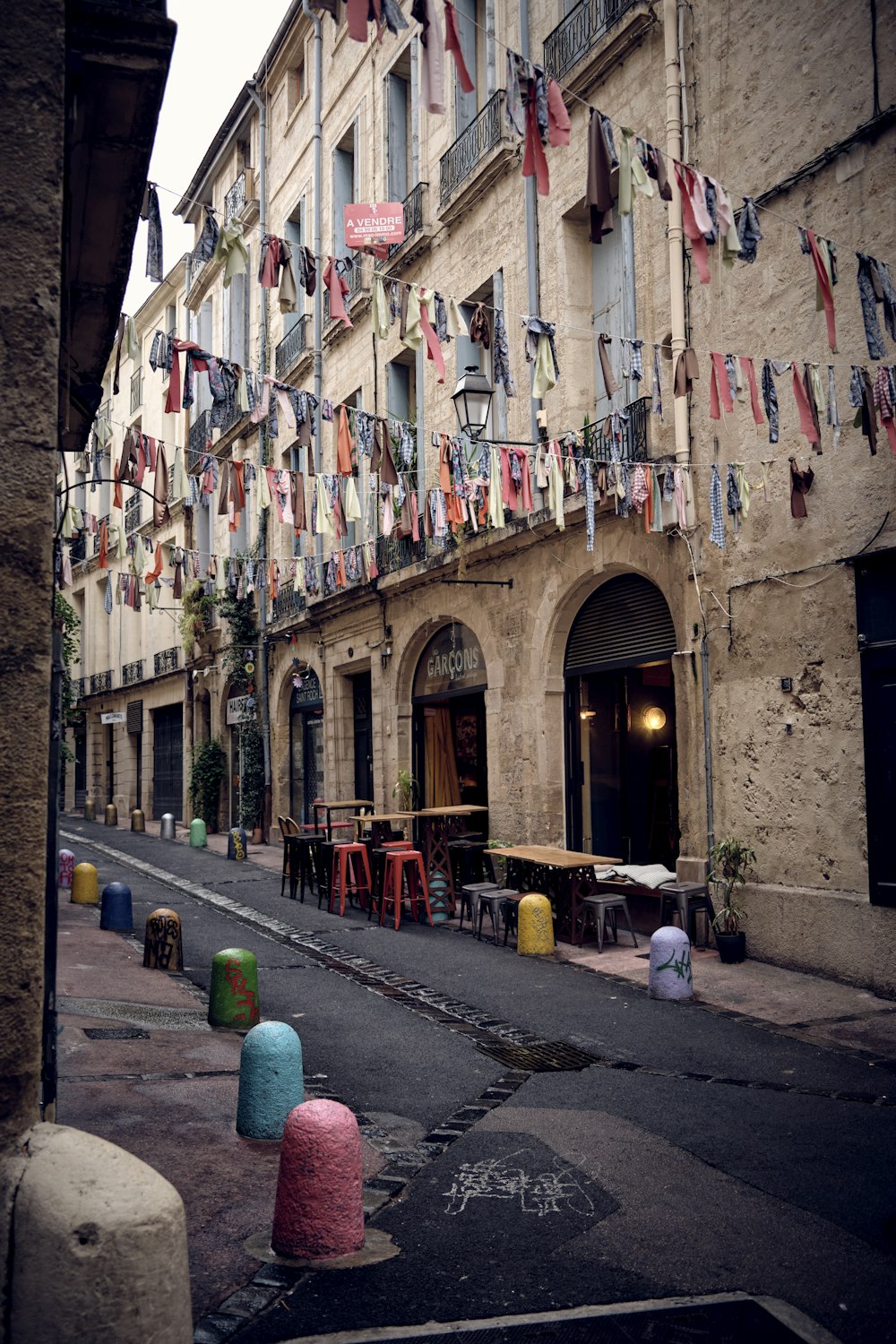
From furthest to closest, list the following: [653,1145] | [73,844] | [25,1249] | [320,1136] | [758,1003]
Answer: [73,844]
[758,1003]
[653,1145]
[320,1136]
[25,1249]

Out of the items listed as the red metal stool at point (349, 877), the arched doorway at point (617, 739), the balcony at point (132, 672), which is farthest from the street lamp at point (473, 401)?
the balcony at point (132, 672)

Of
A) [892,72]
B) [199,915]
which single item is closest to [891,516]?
[892,72]

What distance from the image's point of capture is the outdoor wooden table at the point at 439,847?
13.2m

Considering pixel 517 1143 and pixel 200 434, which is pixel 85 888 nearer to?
pixel 517 1143

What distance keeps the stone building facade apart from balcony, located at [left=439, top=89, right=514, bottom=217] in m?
0.06

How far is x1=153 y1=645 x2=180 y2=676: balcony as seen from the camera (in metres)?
30.8

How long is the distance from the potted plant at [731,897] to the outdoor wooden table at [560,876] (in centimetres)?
107

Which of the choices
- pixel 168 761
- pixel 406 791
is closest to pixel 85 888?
pixel 406 791

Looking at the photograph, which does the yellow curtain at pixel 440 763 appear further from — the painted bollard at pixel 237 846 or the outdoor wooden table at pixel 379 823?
the painted bollard at pixel 237 846

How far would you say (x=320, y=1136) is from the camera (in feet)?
13.0

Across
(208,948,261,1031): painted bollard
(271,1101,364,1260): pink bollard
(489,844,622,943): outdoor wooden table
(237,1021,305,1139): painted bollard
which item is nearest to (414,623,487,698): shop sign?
(489,844,622,943): outdoor wooden table

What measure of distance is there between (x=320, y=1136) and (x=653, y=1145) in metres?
1.91

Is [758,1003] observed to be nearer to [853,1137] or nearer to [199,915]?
[853,1137]

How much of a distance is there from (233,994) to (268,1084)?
250 centimetres
